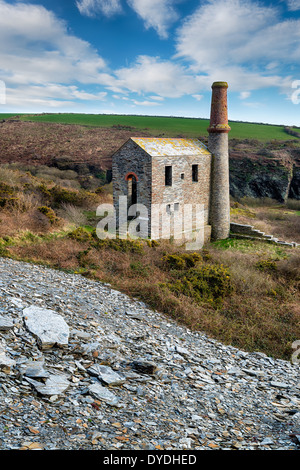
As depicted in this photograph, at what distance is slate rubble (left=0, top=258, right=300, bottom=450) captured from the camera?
14.4 feet

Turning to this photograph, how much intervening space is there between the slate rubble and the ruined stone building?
30.1ft

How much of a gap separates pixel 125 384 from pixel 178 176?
1419 cm

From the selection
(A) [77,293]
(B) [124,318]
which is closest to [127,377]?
Answer: (B) [124,318]

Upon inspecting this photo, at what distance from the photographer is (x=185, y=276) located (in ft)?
40.3

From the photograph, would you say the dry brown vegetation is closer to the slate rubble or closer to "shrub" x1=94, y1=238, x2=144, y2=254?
"shrub" x1=94, y1=238, x2=144, y2=254

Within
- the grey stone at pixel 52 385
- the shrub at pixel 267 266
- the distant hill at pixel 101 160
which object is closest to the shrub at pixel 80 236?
the shrub at pixel 267 266

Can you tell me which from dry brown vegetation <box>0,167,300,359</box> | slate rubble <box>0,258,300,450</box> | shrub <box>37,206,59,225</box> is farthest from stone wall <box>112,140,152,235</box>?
slate rubble <box>0,258,300,450</box>

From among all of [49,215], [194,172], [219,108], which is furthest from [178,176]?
[49,215]

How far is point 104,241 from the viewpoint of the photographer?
47.3ft

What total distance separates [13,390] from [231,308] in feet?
25.8

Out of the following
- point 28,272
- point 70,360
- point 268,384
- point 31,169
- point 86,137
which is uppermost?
point 86,137

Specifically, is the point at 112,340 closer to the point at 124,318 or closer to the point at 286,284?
the point at 124,318

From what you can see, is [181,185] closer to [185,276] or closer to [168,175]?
[168,175]

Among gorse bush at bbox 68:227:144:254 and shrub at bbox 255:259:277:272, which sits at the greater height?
gorse bush at bbox 68:227:144:254
